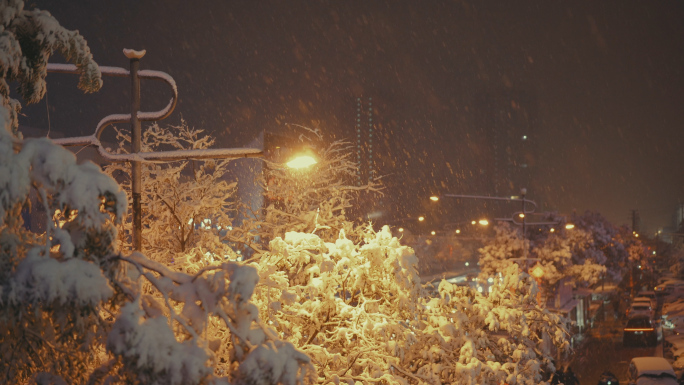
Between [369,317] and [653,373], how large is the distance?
1538cm

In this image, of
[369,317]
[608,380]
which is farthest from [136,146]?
[608,380]

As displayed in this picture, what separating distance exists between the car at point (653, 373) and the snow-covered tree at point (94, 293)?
18.2m

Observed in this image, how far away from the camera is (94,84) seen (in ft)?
17.6

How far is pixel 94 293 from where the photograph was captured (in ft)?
11.3

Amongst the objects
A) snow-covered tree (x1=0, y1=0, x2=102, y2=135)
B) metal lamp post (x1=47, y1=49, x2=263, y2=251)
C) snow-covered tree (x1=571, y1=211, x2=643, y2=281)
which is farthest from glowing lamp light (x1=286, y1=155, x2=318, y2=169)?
snow-covered tree (x1=571, y1=211, x2=643, y2=281)

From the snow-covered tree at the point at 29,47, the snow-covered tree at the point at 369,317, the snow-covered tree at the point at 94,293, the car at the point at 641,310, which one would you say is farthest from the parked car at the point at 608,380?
the snow-covered tree at the point at 29,47

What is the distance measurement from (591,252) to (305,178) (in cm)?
3180

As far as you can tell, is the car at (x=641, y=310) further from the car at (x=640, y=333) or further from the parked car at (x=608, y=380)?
the parked car at (x=608, y=380)

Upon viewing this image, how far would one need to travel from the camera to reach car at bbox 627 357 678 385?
1800cm

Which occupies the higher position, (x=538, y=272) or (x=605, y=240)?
(x=605, y=240)

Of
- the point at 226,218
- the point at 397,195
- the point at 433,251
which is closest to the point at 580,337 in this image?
the point at 433,251

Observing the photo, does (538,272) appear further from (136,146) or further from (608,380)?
(136,146)

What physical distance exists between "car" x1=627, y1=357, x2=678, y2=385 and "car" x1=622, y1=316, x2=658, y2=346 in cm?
1316

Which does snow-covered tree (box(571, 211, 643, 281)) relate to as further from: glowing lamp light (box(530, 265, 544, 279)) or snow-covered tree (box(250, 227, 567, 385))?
snow-covered tree (box(250, 227, 567, 385))
